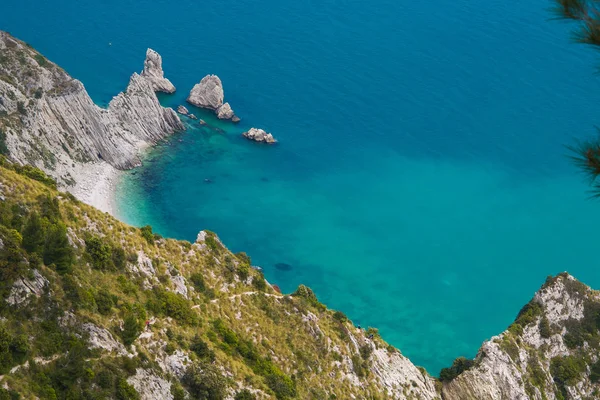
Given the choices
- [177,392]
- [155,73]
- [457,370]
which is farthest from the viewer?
[155,73]

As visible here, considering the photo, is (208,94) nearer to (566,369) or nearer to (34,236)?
(566,369)

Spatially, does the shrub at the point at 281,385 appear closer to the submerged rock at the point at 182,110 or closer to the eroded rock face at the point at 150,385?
the eroded rock face at the point at 150,385

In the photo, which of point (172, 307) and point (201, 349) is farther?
point (172, 307)

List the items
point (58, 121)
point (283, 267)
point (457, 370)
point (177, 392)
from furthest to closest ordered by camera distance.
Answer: point (58, 121)
point (283, 267)
point (457, 370)
point (177, 392)

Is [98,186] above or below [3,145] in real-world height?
above

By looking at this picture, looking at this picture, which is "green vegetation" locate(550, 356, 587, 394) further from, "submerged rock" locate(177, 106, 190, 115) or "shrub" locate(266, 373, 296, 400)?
"submerged rock" locate(177, 106, 190, 115)

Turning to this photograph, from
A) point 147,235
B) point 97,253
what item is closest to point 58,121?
point 147,235

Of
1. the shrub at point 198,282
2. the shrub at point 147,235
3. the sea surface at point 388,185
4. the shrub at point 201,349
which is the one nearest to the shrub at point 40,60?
the sea surface at point 388,185

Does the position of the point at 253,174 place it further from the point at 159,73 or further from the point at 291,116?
the point at 159,73

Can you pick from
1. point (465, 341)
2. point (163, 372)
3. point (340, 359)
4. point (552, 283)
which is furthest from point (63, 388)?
point (465, 341)
